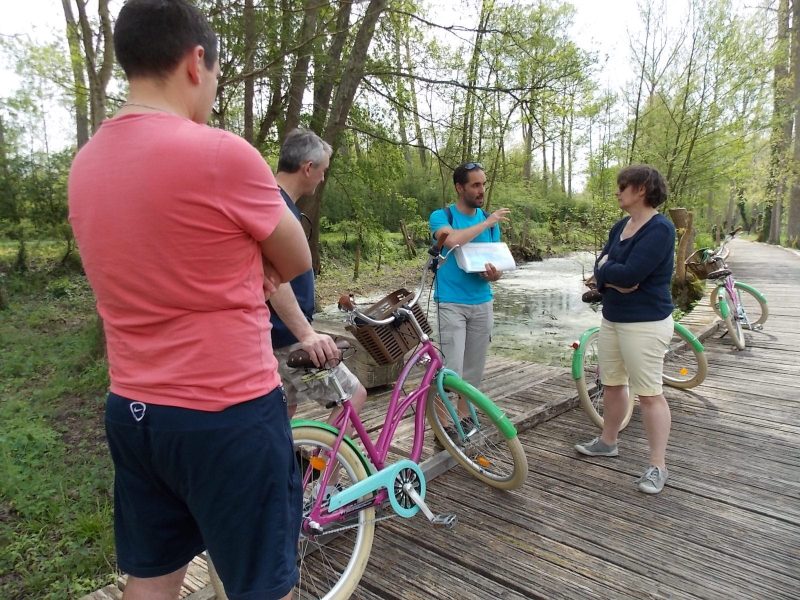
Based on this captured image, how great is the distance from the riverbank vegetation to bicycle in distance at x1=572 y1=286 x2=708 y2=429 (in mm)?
3184

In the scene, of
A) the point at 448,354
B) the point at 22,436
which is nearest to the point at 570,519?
the point at 448,354

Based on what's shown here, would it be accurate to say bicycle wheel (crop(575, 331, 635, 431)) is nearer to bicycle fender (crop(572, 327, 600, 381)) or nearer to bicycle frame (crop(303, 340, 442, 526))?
bicycle fender (crop(572, 327, 600, 381))

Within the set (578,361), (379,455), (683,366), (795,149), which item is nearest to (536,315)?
(683,366)

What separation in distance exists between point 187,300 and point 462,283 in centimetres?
237

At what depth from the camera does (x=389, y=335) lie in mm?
2605

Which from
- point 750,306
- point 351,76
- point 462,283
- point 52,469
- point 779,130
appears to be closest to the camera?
point 462,283

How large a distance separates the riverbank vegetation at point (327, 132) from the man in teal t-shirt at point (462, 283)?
2363 millimetres

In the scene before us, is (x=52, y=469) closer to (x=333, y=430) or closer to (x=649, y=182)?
(x=333, y=430)

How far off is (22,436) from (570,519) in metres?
4.78

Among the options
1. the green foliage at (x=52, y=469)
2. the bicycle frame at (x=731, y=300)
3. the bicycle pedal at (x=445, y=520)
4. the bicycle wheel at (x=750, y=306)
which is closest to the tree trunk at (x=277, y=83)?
the green foliage at (x=52, y=469)

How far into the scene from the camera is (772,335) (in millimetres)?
6805

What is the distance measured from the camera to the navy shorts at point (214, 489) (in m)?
1.12

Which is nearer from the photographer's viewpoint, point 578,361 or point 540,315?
point 578,361

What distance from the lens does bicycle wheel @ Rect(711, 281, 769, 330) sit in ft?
21.8
